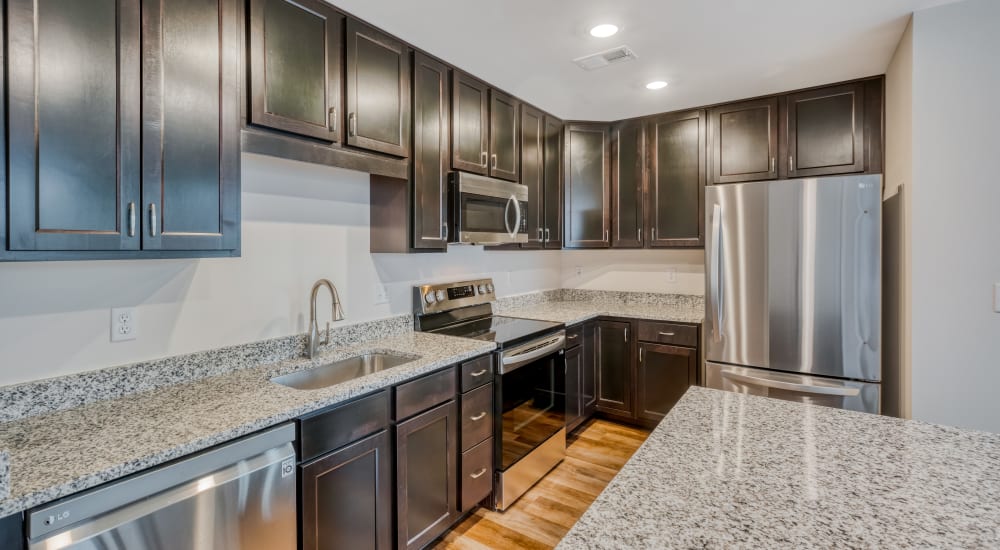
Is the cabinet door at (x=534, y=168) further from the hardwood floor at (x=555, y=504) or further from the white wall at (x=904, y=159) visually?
the white wall at (x=904, y=159)

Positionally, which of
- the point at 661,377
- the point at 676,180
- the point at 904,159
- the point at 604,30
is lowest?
the point at 661,377

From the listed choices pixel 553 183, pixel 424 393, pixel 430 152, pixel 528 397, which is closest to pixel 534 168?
pixel 553 183

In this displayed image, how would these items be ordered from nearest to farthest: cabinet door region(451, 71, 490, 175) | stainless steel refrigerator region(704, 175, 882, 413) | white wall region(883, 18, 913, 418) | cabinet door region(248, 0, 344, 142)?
1. cabinet door region(248, 0, 344, 142)
2. white wall region(883, 18, 913, 418)
3. stainless steel refrigerator region(704, 175, 882, 413)
4. cabinet door region(451, 71, 490, 175)

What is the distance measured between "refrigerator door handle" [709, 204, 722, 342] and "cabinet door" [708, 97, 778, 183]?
58 cm

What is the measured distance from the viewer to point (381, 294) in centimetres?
259

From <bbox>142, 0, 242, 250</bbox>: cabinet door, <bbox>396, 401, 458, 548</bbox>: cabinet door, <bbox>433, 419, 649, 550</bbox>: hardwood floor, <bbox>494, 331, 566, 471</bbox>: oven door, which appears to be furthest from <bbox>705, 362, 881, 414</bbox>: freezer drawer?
<bbox>142, 0, 242, 250</bbox>: cabinet door

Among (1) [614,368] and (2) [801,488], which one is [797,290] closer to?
(1) [614,368]

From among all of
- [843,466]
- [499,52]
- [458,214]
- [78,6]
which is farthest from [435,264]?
[843,466]

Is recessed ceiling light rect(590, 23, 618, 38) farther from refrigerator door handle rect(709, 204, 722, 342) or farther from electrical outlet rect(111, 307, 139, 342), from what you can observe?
electrical outlet rect(111, 307, 139, 342)

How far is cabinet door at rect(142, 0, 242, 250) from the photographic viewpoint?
1400 millimetres

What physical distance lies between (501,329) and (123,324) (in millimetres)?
1780

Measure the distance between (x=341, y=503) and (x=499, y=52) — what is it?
2229 millimetres

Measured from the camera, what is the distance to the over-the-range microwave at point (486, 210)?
2.63 metres

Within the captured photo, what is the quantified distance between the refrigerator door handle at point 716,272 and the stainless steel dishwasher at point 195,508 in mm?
2527
